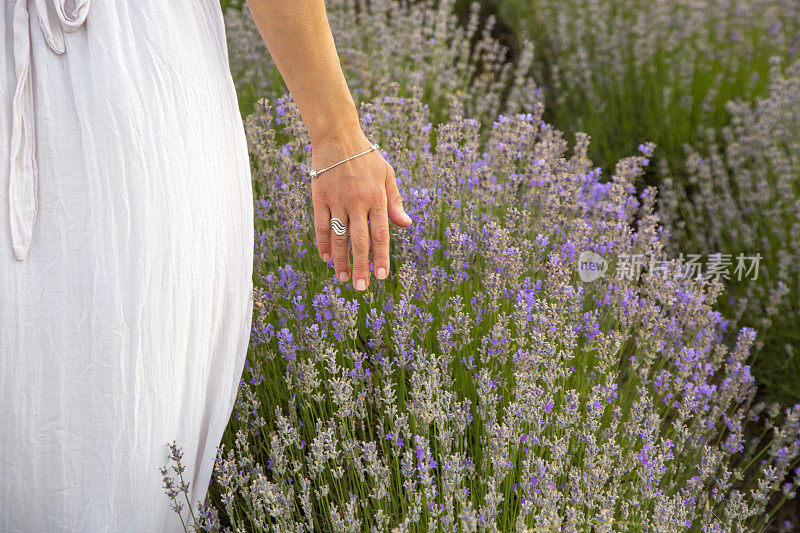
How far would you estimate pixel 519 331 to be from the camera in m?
1.74

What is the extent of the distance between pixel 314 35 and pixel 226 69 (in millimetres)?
298

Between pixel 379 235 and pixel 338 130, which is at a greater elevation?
pixel 338 130

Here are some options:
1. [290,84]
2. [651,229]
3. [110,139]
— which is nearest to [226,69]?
[290,84]

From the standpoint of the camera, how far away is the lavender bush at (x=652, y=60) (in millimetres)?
4258

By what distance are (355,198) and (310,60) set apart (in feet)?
0.94

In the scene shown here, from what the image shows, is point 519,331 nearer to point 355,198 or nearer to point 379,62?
point 355,198

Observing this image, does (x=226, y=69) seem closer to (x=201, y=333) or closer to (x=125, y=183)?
(x=125, y=183)

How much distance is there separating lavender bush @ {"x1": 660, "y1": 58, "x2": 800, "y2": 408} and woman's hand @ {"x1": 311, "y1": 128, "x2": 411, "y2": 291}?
1752 millimetres

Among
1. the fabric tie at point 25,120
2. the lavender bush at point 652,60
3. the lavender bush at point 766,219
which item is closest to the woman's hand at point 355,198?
the fabric tie at point 25,120

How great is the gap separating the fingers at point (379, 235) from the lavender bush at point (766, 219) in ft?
5.69

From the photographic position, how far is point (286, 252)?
7.38 feet

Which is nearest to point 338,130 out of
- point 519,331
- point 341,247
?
point 341,247

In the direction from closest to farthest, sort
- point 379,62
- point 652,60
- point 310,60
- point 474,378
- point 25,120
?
point 25,120
point 310,60
point 474,378
point 379,62
point 652,60

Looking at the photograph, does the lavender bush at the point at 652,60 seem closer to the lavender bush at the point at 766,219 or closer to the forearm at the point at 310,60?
the lavender bush at the point at 766,219
